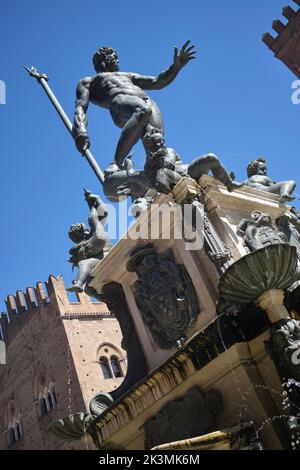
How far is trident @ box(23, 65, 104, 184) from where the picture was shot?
259 inches

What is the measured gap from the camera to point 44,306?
106ft

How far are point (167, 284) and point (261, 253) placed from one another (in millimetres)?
1317

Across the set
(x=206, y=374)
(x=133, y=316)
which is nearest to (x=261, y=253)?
(x=206, y=374)

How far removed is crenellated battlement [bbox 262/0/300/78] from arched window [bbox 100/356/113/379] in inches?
738

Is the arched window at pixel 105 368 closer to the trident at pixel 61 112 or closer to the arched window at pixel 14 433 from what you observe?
the arched window at pixel 14 433

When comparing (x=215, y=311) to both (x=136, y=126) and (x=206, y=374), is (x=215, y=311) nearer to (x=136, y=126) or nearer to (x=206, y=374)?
(x=206, y=374)

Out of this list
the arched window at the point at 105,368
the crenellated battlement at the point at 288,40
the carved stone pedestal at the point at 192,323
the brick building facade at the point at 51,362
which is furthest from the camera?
the arched window at the point at 105,368

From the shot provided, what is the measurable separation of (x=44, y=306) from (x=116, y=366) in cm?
593

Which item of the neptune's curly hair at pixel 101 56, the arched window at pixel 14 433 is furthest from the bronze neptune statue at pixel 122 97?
the arched window at pixel 14 433

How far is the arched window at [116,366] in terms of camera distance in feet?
98.7

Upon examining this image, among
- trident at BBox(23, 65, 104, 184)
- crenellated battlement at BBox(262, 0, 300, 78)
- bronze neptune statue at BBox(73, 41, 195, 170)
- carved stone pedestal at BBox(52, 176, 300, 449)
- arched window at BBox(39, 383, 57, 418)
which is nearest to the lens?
→ carved stone pedestal at BBox(52, 176, 300, 449)

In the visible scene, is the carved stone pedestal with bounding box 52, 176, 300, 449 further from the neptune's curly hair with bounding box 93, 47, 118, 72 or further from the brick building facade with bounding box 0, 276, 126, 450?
the brick building facade with bounding box 0, 276, 126, 450

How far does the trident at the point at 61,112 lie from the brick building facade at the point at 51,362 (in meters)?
21.0

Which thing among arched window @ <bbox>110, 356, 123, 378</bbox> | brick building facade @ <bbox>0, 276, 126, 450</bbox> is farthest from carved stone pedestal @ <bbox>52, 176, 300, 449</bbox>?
arched window @ <bbox>110, 356, 123, 378</bbox>
